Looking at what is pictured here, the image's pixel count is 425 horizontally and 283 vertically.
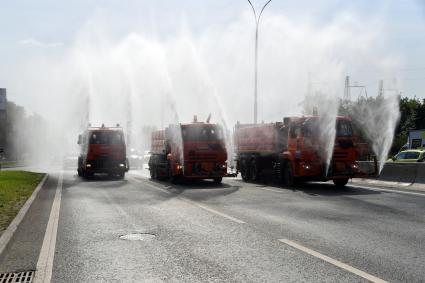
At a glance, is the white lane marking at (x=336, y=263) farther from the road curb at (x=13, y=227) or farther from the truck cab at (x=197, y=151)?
the truck cab at (x=197, y=151)

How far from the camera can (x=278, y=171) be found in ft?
66.1

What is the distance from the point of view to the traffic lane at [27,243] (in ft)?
22.2

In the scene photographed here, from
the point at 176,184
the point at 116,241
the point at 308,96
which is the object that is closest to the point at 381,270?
the point at 116,241

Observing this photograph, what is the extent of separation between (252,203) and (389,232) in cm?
523

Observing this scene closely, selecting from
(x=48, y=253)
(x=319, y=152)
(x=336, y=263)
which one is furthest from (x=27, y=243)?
(x=319, y=152)

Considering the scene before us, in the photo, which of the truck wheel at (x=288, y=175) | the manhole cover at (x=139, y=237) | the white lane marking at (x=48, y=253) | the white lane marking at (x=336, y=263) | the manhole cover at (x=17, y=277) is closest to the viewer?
the white lane marking at (x=336, y=263)

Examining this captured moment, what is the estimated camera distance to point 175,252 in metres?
7.34

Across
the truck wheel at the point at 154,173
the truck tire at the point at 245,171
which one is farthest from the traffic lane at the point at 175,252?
the truck wheel at the point at 154,173

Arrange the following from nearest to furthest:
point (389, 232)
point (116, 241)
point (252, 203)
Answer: point (116, 241)
point (389, 232)
point (252, 203)

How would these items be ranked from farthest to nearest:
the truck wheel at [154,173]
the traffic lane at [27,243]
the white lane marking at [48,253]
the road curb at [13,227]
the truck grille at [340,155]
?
the truck wheel at [154,173], the truck grille at [340,155], the road curb at [13,227], the traffic lane at [27,243], the white lane marking at [48,253]

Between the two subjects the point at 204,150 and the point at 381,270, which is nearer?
the point at 381,270

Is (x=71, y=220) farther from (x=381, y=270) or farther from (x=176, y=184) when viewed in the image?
(x=176, y=184)

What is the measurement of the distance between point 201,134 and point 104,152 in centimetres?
694

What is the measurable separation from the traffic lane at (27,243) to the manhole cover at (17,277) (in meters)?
0.19
